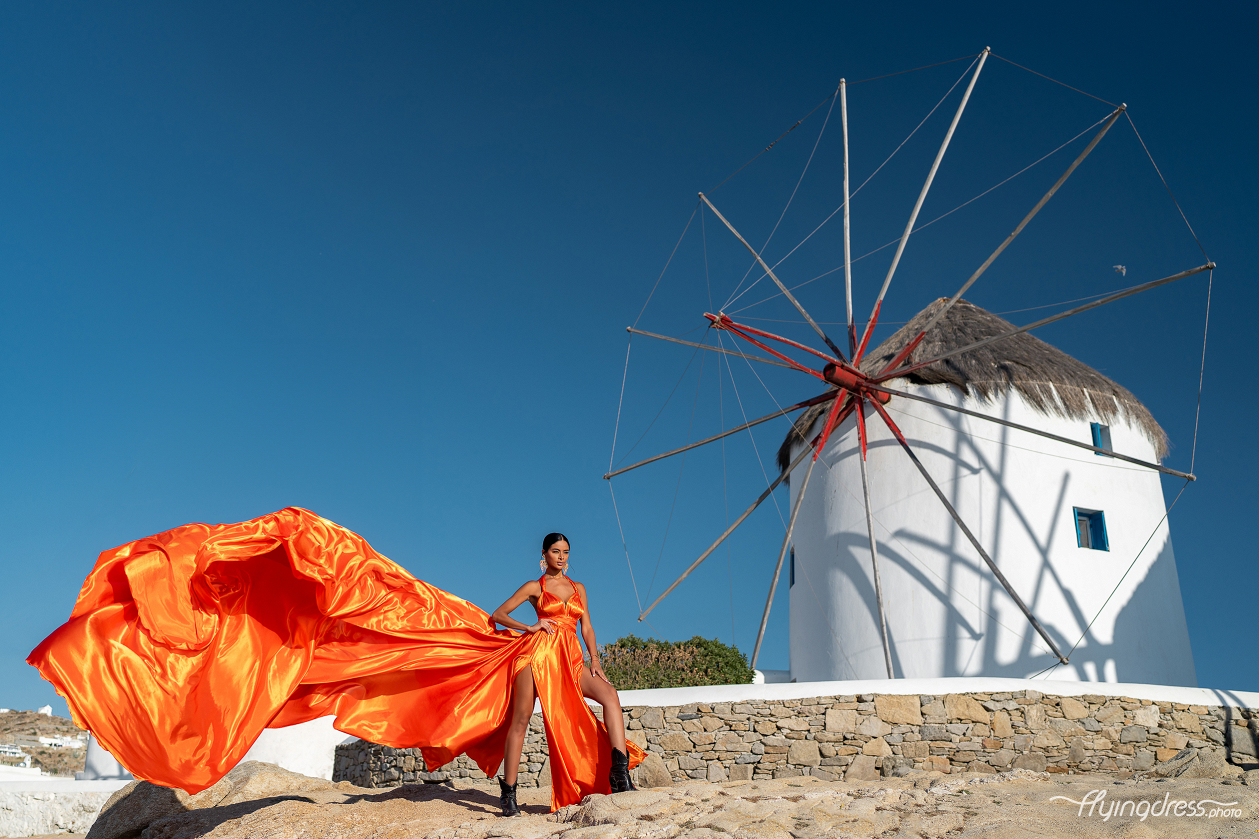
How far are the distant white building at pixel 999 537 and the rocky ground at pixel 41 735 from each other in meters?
15.7

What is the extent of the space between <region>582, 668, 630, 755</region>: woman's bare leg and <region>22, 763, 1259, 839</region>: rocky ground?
34 cm

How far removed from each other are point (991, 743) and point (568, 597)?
428 centimetres

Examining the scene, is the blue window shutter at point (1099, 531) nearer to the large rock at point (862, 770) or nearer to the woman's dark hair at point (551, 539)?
the large rock at point (862, 770)

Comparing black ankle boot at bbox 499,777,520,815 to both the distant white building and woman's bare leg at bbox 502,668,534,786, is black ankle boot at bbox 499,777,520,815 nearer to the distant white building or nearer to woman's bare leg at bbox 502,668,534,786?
woman's bare leg at bbox 502,668,534,786

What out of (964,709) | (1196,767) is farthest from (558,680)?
(1196,767)

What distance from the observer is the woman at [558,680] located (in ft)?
16.8

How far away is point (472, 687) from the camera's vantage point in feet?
17.3

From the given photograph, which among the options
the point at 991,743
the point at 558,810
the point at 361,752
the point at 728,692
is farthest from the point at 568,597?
the point at 361,752

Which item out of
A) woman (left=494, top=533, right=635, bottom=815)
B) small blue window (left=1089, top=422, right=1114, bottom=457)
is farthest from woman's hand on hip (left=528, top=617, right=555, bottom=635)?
small blue window (left=1089, top=422, right=1114, bottom=457)

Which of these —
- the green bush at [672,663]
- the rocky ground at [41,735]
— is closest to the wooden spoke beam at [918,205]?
the green bush at [672,663]

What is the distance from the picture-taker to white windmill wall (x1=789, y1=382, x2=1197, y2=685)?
1098cm

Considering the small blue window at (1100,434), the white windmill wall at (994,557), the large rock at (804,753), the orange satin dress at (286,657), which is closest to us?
the orange satin dress at (286,657)

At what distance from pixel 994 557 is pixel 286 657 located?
902 cm

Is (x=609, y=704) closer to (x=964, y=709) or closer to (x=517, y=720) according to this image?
(x=517, y=720)
